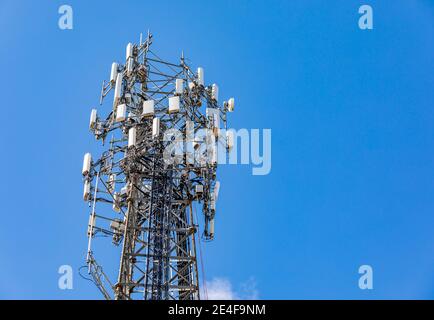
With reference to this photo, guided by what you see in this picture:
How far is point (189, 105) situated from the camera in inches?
1714

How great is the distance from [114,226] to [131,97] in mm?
7036

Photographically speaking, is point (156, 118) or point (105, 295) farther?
point (156, 118)

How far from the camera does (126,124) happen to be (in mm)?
42531

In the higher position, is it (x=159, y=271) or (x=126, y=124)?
(x=126, y=124)

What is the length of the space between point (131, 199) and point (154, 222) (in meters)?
2.11

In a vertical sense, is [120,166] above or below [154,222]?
above
